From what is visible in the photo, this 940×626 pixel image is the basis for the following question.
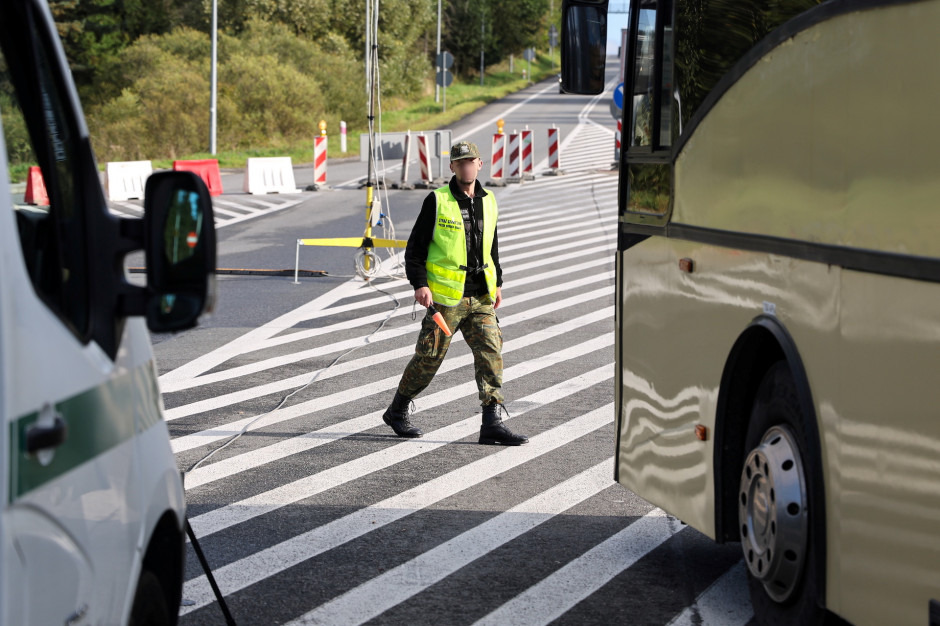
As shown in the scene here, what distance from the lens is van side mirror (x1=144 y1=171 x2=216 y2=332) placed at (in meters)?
2.78

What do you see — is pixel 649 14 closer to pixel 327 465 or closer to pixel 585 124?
pixel 327 465

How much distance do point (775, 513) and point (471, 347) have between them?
3935 mm

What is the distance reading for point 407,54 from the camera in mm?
67688

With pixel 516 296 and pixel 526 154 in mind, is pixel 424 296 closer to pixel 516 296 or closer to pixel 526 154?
pixel 516 296

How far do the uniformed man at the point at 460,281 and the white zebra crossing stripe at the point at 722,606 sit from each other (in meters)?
2.73

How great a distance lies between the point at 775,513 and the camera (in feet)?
14.0


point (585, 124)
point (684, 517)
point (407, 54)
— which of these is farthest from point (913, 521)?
point (407, 54)

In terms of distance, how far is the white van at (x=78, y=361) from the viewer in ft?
7.45

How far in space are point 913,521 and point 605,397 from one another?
236 inches

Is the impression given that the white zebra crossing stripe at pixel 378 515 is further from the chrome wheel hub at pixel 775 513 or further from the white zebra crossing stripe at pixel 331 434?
the chrome wheel hub at pixel 775 513

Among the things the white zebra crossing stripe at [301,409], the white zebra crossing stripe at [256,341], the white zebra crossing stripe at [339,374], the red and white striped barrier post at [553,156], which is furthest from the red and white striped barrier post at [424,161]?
the white zebra crossing stripe at [301,409]

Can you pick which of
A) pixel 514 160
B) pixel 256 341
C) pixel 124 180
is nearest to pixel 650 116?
pixel 256 341

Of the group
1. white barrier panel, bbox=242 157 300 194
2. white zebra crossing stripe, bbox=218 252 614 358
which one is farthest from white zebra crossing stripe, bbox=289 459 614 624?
white barrier panel, bbox=242 157 300 194

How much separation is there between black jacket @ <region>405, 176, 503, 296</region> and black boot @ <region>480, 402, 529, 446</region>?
74 centimetres
